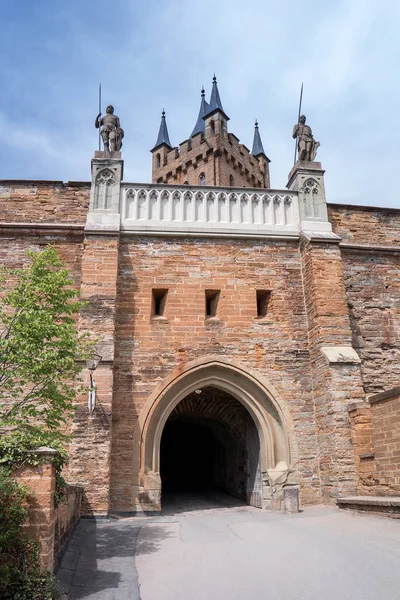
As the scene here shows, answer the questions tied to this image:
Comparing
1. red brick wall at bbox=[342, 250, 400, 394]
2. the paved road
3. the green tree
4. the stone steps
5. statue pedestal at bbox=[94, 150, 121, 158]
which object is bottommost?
the paved road

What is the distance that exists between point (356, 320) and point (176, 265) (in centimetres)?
408

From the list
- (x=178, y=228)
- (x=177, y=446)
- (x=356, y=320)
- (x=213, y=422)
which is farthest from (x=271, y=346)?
(x=177, y=446)

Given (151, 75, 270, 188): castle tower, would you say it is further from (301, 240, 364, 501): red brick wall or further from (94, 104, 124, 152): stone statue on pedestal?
(301, 240, 364, 501): red brick wall

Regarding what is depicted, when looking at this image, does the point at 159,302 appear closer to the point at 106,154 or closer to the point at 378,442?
the point at 106,154

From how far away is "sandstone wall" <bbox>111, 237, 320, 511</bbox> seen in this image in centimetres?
953

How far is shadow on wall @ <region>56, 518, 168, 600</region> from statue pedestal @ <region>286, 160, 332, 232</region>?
22.5 ft

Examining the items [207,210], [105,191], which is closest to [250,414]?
[207,210]

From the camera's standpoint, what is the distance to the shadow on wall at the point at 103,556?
14.4 ft

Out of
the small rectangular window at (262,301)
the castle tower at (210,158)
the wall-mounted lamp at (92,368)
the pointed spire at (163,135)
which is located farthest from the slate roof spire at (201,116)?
the wall-mounted lamp at (92,368)

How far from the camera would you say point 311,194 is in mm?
11500

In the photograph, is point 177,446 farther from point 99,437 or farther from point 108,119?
point 108,119

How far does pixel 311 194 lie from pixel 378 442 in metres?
5.66

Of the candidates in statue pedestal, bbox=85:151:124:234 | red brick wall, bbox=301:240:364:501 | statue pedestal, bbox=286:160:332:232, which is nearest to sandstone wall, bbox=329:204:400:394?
statue pedestal, bbox=286:160:332:232

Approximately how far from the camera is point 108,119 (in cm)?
1163
